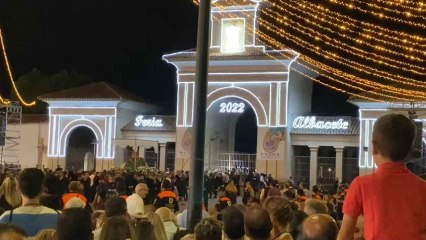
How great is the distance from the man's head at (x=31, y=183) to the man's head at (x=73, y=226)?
4.87ft

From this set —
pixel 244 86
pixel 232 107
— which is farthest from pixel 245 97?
pixel 232 107

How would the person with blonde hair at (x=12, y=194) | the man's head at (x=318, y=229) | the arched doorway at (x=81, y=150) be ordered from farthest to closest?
the arched doorway at (x=81, y=150), the person with blonde hair at (x=12, y=194), the man's head at (x=318, y=229)

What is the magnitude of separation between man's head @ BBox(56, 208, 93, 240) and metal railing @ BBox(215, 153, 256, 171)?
32.1m

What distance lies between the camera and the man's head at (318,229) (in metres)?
3.66

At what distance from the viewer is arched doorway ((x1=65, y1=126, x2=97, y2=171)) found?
37.8m

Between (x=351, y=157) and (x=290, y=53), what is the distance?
250 inches

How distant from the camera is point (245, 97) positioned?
3556cm

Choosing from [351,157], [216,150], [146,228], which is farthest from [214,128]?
[146,228]

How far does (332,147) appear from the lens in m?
37.1

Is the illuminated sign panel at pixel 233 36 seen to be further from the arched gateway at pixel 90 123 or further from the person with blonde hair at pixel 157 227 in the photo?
the person with blonde hair at pixel 157 227

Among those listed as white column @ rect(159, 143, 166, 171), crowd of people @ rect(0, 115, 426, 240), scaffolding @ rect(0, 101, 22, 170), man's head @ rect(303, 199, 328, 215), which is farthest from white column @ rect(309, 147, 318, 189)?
man's head @ rect(303, 199, 328, 215)

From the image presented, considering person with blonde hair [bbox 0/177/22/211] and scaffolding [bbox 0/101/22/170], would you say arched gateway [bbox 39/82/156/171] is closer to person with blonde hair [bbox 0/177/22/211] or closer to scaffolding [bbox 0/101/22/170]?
scaffolding [bbox 0/101/22/170]

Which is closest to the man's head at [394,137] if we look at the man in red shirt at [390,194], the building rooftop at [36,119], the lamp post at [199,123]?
the man in red shirt at [390,194]

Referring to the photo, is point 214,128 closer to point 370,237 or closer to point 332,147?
point 332,147
